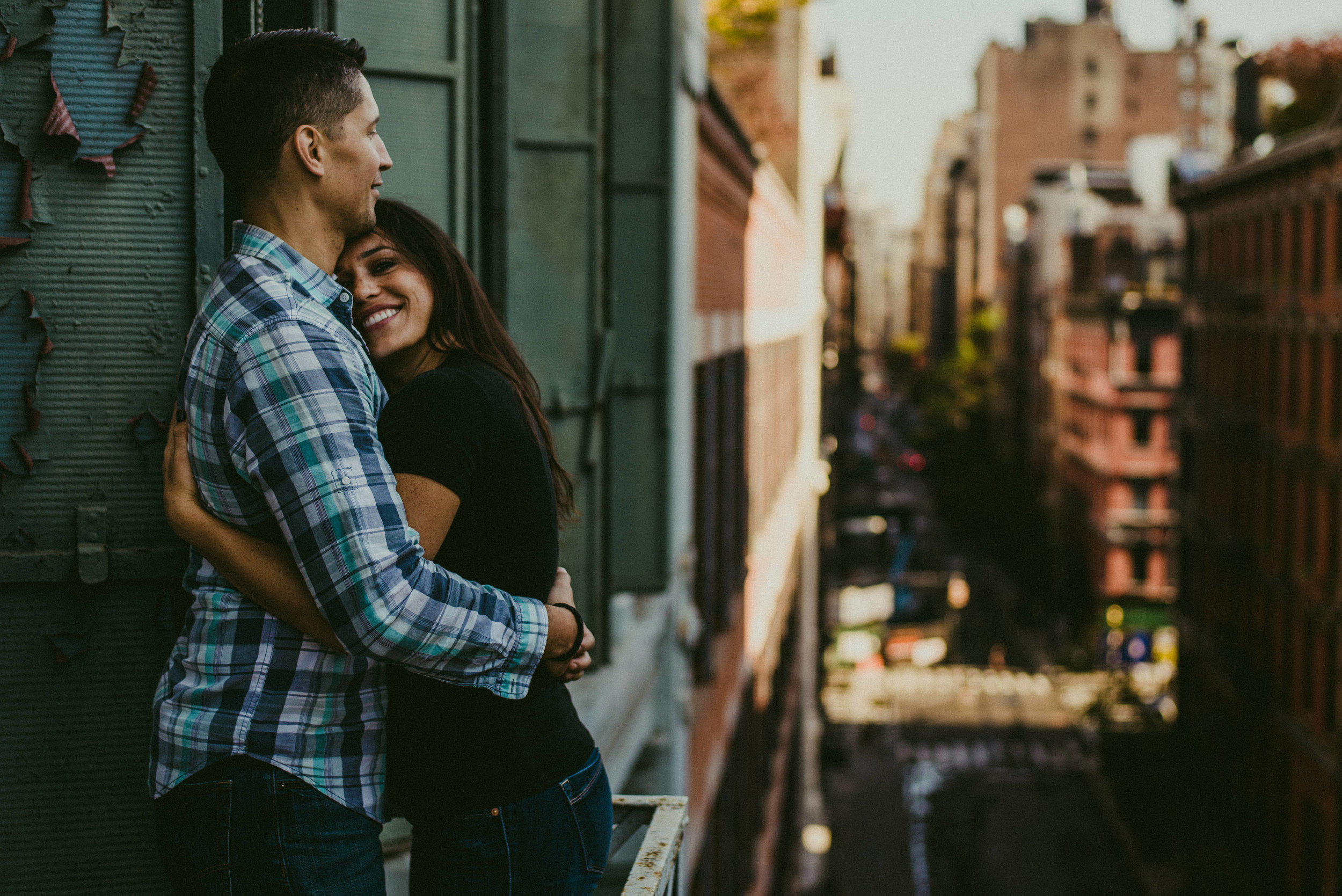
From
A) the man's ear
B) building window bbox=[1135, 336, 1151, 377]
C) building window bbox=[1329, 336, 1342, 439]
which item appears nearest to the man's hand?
the man's ear

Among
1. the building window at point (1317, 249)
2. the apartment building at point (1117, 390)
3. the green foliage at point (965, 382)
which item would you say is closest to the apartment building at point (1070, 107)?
the green foliage at point (965, 382)

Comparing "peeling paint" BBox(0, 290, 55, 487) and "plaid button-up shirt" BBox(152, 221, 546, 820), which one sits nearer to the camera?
"plaid button-up shirt" BBox(152, 221, 546, 820)

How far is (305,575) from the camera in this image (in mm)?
2463

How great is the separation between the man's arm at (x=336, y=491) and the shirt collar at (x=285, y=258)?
18 centimetres

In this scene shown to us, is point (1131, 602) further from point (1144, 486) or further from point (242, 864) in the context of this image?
point (242, 864)

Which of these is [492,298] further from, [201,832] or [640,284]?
[201,832]

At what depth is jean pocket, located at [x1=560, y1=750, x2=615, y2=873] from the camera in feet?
9.80

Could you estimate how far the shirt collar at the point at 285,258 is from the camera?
8.77 feet

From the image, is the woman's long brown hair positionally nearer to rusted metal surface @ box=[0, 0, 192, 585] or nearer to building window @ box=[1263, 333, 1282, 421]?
rusted metal surface @ box=[0, 0, 192, 585]

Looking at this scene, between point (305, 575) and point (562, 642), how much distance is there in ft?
2.00

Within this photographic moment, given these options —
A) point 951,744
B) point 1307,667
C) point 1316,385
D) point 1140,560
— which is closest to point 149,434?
point 1316,385

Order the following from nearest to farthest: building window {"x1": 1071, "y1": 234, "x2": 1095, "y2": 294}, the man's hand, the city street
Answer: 1. the man's hand
2. the city street
3. building window {"x1": 1071, "y1": 234, "x2": 1095, "y2": 294}

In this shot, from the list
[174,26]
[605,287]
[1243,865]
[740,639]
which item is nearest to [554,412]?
[605,287]

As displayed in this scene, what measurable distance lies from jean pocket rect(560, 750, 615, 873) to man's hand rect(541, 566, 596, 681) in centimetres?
23
